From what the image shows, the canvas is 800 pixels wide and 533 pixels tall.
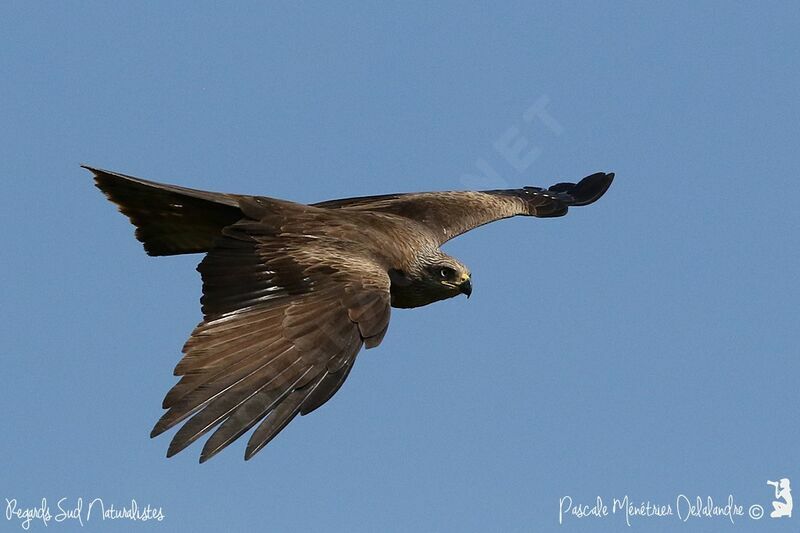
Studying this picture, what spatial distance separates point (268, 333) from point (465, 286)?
2.59 metres

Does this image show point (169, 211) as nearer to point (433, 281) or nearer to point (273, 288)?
point (273, 288)

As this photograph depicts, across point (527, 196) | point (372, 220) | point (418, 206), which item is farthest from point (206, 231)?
point (527, 196)

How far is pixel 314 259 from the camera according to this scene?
36.6 ft

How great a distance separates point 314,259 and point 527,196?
18.5 ft

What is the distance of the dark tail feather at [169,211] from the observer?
39.4ft

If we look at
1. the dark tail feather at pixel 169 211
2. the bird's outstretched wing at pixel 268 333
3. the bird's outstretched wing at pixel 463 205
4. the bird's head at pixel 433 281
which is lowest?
the bird's outstretched wing at pixel 268 333

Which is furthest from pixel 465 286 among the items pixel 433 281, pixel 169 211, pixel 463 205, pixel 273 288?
pixel 169 211

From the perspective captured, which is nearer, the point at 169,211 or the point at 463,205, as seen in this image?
the point at 169,211

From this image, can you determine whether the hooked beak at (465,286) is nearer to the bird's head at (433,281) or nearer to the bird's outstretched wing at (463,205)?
the bird's head at (433,281)

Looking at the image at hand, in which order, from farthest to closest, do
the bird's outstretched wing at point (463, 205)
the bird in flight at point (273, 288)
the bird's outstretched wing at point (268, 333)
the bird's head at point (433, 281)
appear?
1. the bird's outstretched wing at point (463, 205)
2. the bird's head at point (433, 281)
3. the bird in flight at point (273, 288)
4. the bird's outstretched wing at point (268, 333)

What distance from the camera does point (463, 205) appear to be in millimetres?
14727

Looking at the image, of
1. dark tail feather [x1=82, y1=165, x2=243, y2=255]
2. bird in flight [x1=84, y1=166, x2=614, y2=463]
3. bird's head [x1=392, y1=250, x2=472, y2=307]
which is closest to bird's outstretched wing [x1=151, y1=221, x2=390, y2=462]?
bird in flight [x1=84, y1=166, x2=614, y2=463]

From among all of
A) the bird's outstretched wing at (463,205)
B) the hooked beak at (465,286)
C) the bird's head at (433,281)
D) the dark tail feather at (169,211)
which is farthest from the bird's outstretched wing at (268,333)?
the bird's outstretched wing at (463,205)

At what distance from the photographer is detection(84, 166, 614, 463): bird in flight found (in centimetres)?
967
